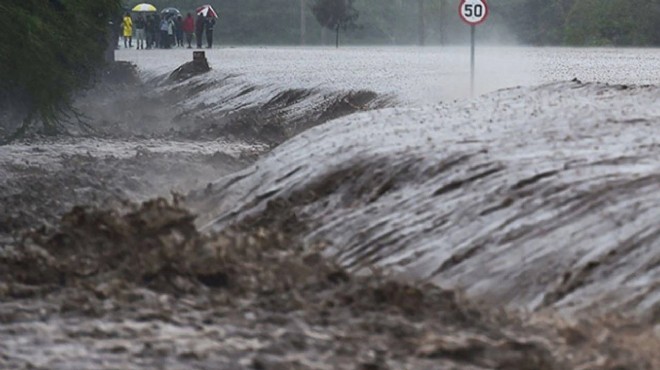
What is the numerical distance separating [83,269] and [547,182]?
2046 mm

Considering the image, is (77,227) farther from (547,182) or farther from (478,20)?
(478,20)

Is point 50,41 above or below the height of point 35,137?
above

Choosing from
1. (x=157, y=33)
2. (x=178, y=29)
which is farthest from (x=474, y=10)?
(x=178, y=29)

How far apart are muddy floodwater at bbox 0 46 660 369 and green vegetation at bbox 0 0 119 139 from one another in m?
3.10

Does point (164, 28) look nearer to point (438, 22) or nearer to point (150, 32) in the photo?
point (150, 32)

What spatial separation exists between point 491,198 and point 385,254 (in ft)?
1.74

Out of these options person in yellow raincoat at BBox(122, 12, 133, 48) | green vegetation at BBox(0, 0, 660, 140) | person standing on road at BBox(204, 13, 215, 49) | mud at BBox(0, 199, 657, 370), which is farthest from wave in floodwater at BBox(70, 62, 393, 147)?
person in yellow raincoat at BBox(122, 12, 133, 48)

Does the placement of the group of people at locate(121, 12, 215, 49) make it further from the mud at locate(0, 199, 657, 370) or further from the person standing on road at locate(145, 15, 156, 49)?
the mud at locate(0, 199, 657, 370)

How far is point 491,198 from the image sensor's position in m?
7.54

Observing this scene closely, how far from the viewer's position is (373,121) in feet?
35.1

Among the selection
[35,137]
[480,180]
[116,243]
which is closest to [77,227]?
[116,243]

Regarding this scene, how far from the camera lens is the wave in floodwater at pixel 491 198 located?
21.2 ft

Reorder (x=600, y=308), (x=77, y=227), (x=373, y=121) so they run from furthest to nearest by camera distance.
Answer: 1. (x=373, y=121)
2. (x=77, y=227)
3. (x=600, y=308)

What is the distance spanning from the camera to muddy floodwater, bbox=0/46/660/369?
558 cm
